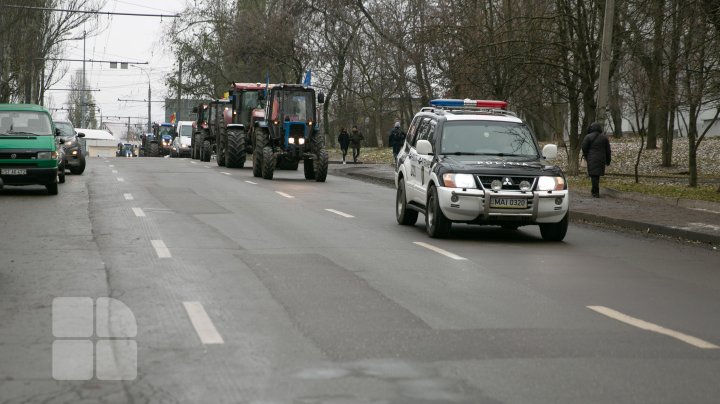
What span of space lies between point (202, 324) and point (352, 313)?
4.13 feet

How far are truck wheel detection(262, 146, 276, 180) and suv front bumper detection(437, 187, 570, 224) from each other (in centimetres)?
1727

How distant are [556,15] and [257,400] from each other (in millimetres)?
29409

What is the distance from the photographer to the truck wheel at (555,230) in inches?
632

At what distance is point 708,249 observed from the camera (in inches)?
639

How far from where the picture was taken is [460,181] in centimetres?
1556

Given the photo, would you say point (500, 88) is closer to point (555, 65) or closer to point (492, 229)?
point (555, 65)

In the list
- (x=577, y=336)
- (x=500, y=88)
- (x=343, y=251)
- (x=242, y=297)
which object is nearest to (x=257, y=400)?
(x=577, y=336)

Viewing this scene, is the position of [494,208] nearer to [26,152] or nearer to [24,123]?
[26,152]

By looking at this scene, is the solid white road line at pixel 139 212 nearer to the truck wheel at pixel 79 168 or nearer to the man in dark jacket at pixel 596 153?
the man in dark jacket at pixel 596 153

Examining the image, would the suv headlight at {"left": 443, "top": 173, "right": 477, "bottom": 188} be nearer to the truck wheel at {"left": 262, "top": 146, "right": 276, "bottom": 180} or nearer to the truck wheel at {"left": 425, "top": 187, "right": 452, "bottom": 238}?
the truck wheel at {"left": 425, "top": 187, "right": 452, "bottom": 238}

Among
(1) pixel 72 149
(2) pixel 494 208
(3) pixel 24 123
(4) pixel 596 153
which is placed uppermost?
(3) pixel 24 123

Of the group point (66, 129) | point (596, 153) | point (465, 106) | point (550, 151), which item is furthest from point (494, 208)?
point (66, 129)

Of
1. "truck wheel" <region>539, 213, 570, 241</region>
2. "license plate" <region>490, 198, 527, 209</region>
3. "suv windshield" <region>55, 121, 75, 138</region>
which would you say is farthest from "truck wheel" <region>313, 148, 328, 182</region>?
"license plate" <region>490, 198, 527, 209</region>

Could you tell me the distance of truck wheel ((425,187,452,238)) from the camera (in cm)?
1568
